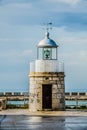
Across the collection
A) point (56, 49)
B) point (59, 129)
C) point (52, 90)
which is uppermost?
point (56, 49)

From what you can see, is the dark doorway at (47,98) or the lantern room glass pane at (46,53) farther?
the lantern room glass pane at (46,53)

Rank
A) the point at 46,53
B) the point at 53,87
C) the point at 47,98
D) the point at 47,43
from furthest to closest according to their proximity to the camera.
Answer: the point at 46,53
the point at 47,43
the point at 47,98
the point at 53,87

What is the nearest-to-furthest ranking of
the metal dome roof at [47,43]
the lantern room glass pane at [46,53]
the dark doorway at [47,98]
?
the dark doorway at [47,98]
the metal dome roof at [47,43]
the lantern room glass pane at [46,53]

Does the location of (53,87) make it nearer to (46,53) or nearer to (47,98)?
(47,98)

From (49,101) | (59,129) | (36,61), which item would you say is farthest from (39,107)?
(59,129)

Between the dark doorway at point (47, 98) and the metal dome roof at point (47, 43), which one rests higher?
the metal dome roof at point (47, 43)

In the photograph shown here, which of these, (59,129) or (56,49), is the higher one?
(56,49)

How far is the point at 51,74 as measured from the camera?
110ft

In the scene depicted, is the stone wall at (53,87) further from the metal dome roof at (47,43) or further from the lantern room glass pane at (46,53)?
the metal dome roof at (47,43)

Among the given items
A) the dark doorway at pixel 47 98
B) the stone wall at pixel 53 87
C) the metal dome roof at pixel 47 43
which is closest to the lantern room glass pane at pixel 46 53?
the metal dome roof at pixel 47 43

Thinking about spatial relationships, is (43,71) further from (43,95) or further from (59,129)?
(59,129)

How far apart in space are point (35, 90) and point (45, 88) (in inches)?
26.1

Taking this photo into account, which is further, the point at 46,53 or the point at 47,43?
the point at 46,53

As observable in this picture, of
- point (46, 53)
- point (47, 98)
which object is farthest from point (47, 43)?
point (47, 98)
